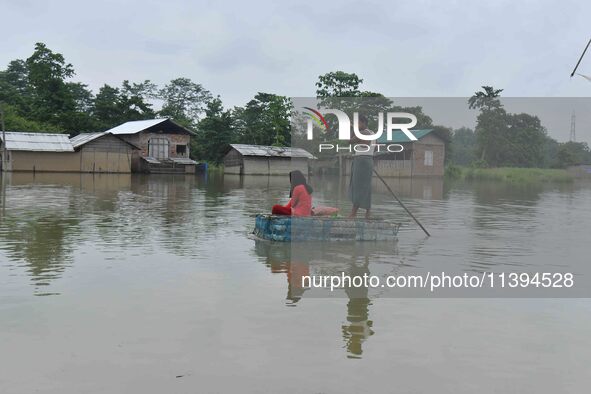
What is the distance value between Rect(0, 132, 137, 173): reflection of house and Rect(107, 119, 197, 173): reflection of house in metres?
1.70

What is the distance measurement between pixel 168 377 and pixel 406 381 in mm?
1617

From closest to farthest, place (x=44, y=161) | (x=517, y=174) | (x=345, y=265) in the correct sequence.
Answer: (x=345, y=265), (x=44, y=161), (x=517, y=174)

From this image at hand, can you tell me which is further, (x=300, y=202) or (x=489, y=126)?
(x=489, y=126)

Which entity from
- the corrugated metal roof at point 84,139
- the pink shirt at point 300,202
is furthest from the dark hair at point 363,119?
the corrugated metal roof at point 84,139

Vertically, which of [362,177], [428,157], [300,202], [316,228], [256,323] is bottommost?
[256,323]

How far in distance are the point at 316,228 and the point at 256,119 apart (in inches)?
1635

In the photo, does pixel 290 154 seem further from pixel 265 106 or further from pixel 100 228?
pixel 100 228

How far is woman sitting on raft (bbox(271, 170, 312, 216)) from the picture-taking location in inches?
390

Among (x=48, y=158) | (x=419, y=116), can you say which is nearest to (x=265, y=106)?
(x=419, y=116)

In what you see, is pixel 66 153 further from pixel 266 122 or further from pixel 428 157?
pixel 428 157

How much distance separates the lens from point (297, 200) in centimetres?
999

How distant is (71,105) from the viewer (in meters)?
46.7

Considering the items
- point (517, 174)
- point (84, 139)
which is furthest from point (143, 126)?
point (517, 174)

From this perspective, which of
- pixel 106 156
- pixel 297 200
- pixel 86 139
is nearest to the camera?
pixel 297 200
